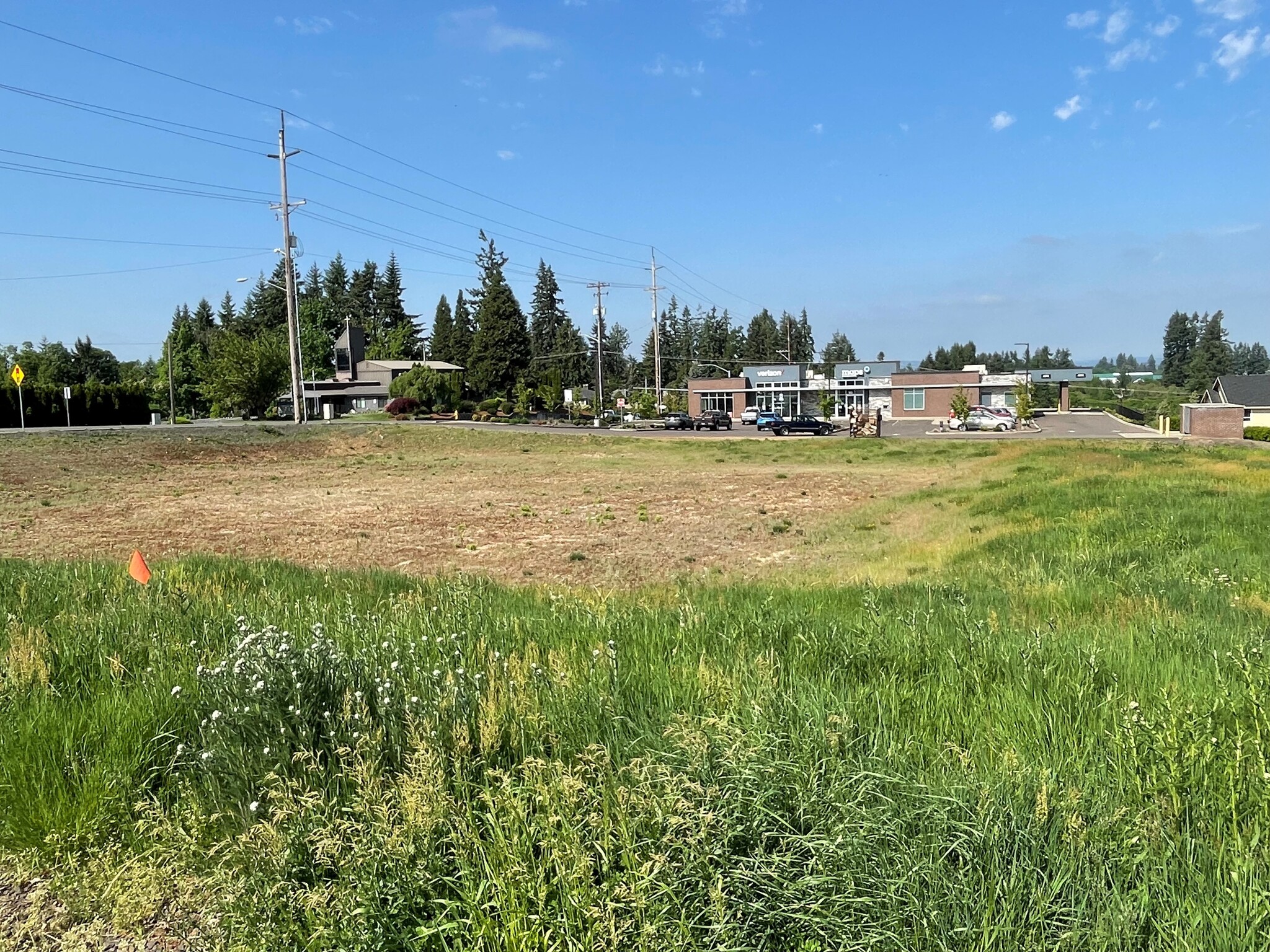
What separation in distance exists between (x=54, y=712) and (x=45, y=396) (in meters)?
68.0

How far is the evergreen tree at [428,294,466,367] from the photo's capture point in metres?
116

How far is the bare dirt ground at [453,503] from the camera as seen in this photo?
13953mm

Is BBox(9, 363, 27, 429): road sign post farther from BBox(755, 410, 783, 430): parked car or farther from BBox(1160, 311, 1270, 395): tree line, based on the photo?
BBox(1160, 311, 1270, 395): tree line

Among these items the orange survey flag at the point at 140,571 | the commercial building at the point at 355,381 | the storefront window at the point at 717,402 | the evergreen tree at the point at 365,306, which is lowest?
the orange survey flag at the point at 140,571

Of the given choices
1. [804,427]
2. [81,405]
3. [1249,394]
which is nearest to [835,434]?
[804,427]

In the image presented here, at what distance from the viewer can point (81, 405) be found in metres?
62.4

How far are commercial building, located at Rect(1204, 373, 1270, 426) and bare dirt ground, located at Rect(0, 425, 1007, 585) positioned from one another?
4713 cm

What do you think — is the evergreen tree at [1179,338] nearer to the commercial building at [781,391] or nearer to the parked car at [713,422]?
the commercial building at [781,391]

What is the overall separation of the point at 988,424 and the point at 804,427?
15392 mm

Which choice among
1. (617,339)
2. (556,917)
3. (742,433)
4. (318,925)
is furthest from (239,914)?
(617,339)

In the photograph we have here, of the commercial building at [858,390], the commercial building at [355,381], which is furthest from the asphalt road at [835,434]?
the commercial building at [355,381]

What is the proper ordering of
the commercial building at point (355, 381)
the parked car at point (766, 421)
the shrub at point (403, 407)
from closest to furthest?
1. the parked car at point (766, 421)
2. the shrub at point (403, 407)
3. the commercial building at point (355, 381)

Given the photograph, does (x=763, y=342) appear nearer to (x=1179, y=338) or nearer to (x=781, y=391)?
(x=781, y=391)

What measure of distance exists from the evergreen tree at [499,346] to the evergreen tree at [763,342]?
58273 millimetres
